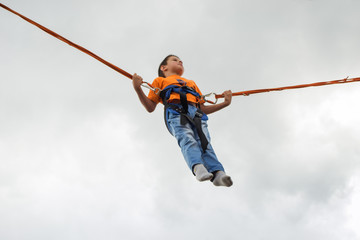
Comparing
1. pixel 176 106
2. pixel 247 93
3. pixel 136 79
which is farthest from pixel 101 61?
pixel 247 93

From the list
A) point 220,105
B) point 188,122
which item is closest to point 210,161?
point 188,122

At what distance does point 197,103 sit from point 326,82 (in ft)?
6.44

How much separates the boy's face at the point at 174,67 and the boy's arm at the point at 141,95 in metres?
0.79

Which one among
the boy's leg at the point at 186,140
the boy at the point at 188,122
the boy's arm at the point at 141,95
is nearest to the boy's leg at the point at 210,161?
the boy at the point at 188,122

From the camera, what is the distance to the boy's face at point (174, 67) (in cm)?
536

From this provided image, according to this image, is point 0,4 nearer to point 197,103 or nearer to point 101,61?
point 101,61

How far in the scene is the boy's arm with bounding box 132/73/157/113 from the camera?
4438mm

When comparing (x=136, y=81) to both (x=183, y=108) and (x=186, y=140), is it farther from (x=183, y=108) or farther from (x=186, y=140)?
(x=186, y=140)

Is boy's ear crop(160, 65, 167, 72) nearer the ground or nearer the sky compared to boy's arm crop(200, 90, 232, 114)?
→ nearer the sky

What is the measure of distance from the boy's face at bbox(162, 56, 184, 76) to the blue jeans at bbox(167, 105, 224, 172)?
3.20ft

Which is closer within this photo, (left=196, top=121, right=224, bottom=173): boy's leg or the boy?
the boy

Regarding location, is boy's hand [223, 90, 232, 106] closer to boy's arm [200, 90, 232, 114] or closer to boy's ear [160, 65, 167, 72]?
boy's arm [200, 90, 232, 114]

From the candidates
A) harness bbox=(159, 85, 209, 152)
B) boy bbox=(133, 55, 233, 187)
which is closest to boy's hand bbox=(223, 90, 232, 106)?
boy bbox=(133, 55, 233, 187)

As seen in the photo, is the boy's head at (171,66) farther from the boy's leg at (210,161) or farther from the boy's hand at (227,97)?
the boy's leg at (210,161)
